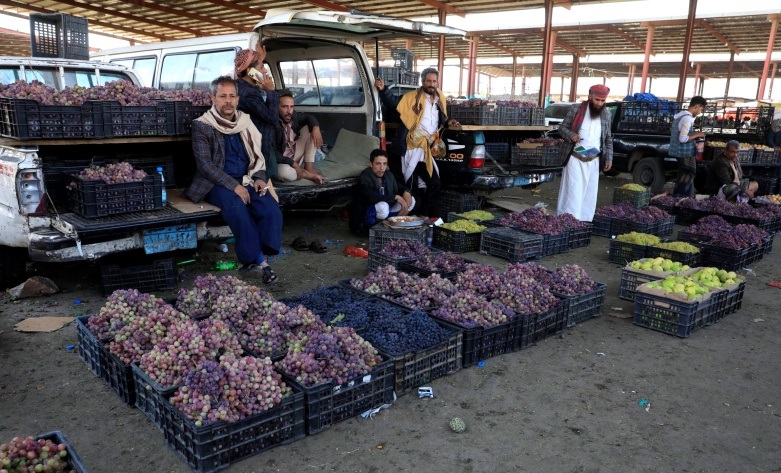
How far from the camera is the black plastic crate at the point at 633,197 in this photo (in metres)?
10.4

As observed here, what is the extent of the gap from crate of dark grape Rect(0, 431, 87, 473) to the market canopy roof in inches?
657

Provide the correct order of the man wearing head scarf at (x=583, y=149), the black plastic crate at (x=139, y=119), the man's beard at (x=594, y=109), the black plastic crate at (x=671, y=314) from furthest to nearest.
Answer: the man wearing head scarf at (x=583, y=149) < the man's beard at (x=594, y=109) < the black plastic crate at (x=139, y=119) < the black plastic crate at (x=671, y=314)

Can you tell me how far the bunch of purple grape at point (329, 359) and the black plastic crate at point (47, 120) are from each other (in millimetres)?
3112

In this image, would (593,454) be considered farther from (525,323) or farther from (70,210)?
(70,210)

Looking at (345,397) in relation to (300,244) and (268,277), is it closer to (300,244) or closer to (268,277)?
(268,277)

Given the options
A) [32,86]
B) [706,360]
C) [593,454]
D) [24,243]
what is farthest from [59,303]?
[706,360]

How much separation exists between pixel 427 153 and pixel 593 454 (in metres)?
5.76

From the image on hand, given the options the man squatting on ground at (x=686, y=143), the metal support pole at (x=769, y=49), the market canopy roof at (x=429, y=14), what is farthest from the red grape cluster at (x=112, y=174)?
the metal support pole at (x=769, y=49)

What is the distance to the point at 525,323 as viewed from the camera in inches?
173

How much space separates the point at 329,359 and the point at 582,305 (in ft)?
8.71

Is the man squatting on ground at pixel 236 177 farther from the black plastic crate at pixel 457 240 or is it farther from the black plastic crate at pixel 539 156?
the black plastic crate at pixel 539 156

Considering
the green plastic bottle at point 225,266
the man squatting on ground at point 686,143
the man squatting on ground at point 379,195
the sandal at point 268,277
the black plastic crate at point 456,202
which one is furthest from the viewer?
the man squatting on ground at point 686,143

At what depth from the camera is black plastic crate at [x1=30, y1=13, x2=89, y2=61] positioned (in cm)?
776

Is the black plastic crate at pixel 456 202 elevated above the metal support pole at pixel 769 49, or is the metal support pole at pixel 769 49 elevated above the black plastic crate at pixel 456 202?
the metal support pole at pixel 769 49
